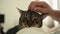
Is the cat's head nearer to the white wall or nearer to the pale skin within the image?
the pale skin

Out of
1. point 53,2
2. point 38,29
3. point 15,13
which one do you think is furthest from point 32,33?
point 15,13

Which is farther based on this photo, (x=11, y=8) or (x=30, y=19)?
(x=11, y=8)

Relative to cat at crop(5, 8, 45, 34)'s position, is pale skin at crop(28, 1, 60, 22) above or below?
above

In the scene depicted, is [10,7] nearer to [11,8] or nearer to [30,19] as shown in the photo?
[11,8]

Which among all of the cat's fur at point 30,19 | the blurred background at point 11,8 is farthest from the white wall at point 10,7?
the cat's fur at point 30,19

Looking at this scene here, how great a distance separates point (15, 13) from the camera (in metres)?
1.19

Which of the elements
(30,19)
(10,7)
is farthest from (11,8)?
(30,19)

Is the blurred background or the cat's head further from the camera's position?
the blurred background

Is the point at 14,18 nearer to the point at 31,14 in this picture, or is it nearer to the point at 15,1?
the point at 15,1

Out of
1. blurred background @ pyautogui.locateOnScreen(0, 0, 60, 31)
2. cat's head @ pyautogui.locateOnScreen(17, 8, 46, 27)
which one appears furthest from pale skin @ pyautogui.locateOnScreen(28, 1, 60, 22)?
blurred background @ pyautogui.locateOnScreen(0, 0, 60, 31)

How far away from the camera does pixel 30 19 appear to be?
0.87 metres

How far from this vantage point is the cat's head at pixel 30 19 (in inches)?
33.6

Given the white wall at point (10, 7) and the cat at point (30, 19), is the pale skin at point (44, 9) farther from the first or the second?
the white wall at point (10, 7)

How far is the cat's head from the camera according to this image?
0.85 m
